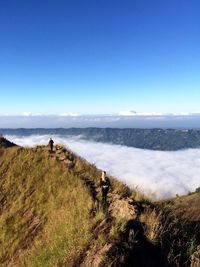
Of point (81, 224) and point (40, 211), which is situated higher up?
point (81, 224)

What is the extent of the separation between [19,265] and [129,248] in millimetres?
6225

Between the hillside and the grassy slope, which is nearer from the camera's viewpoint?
the hillside

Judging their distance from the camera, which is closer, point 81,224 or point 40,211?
point 81,224

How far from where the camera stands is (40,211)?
2362 centimetres

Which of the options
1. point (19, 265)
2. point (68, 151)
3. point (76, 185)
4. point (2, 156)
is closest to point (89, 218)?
point (19, 265)

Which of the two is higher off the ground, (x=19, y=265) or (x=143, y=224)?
(x=143, y=224)

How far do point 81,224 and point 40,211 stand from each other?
833 centimetres

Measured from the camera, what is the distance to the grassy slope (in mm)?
15367

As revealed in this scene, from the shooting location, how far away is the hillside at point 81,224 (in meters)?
13.6

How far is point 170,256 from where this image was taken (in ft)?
44.5

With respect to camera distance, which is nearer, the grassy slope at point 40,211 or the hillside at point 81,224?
the hillside at point 81,224

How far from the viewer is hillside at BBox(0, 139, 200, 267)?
13.6 meters

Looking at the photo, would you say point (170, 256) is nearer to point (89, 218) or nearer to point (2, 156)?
point (89, 218)

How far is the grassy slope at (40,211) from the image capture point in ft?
50.4
